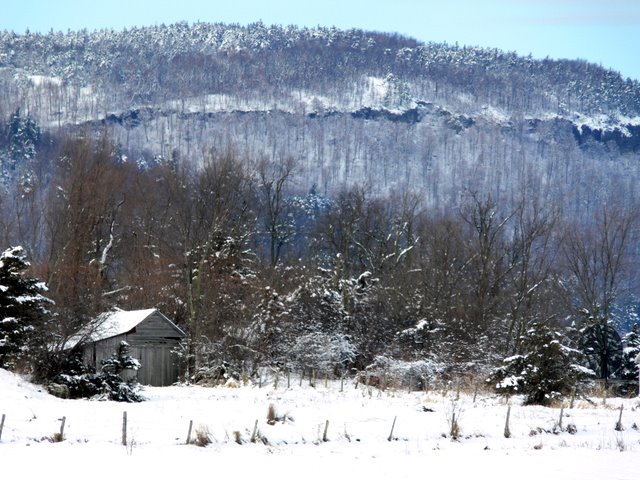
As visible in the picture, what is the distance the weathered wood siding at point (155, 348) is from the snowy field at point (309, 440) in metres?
9.78

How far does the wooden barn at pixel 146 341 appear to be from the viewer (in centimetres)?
4291

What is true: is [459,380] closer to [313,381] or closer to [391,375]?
[391,375]

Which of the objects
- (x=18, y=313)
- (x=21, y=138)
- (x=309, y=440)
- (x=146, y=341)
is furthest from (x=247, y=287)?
(x=21, y=138)

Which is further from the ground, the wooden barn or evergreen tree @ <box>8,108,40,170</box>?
evergreen tree @ <box>8,108,40,170</box>

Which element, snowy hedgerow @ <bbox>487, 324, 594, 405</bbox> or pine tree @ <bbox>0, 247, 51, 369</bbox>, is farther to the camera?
snowy hedgerow @ <bbox>487, 324, 594, 405</bbox>

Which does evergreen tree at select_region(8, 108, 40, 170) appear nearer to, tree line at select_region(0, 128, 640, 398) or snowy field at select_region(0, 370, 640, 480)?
tree line at select_region(0, 128, 640, 398)

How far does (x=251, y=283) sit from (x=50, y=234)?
13.0m

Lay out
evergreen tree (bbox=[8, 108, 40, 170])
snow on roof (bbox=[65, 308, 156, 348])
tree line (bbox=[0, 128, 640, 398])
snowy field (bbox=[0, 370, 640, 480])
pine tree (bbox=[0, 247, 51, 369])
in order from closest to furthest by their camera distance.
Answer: snowy field (bbox=[0, 370, 640, 480])
pine tree (bbox=[0, 247, 51, 369])
snow on roof (bbox=[65, 308, 156, 348])
tree line (bbox=[0, 128, 640, 398])
evergreen tree (bbox=[8, 108, 40, 170])

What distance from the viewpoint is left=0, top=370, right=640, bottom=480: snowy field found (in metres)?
19.5

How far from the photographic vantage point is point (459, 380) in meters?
44.8

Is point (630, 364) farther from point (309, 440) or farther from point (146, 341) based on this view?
point (309, 440)

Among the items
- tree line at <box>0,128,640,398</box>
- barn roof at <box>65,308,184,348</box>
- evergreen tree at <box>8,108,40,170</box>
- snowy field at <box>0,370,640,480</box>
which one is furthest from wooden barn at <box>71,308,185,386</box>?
evergreen tree at <box>8,108,40,170</box>

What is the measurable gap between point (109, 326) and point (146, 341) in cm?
334

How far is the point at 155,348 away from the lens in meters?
46.4
